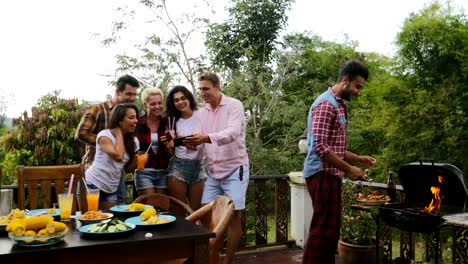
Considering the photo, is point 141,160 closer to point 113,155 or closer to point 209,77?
point 113,155

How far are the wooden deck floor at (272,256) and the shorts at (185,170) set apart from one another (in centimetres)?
109

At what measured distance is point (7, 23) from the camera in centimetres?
644

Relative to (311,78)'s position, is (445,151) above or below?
below

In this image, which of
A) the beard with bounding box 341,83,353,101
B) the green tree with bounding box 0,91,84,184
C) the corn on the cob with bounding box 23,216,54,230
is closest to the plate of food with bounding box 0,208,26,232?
the corn on the cob with bounding box 23,216,54,230

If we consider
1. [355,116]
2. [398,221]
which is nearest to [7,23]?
[398,221]

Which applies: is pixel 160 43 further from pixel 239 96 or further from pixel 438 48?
pixel 438 48

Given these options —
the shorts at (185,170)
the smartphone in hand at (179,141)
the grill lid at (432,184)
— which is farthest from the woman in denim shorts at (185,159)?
the grill lid at (432,184)

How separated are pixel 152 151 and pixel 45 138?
4300mm

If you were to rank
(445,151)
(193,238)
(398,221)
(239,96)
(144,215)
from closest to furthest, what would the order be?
(193,238) → (144,215) → (398,221) → (239,96) → (445,151)

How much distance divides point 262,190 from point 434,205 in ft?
5.82

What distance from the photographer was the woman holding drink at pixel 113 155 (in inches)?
105

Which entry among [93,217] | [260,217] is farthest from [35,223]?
[260,217]

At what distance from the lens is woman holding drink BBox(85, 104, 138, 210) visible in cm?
267

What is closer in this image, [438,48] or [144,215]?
[144,215]
